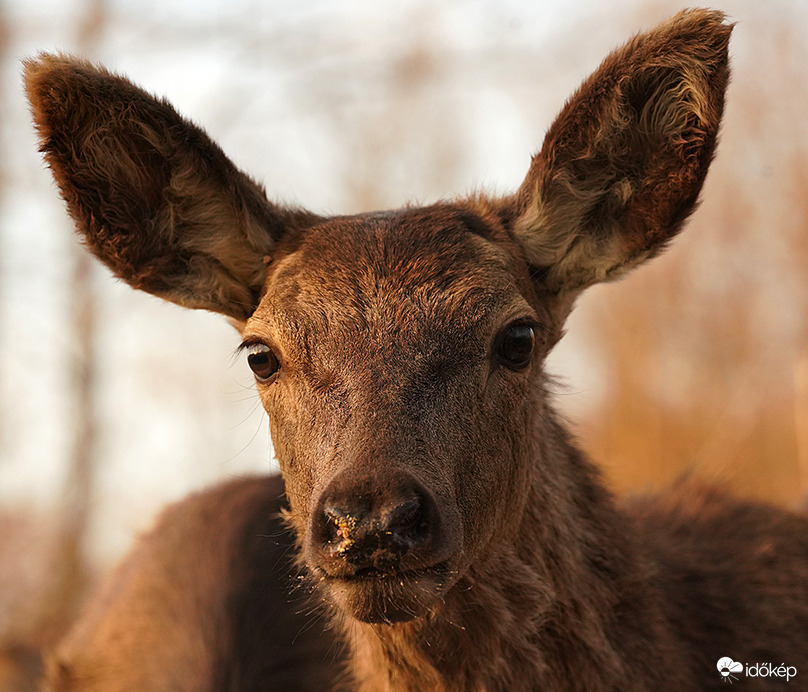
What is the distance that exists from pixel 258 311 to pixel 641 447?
1560cm

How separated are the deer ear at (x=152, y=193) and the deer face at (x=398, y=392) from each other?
15.9 inches

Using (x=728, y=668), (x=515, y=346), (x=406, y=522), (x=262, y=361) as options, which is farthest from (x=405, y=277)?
(x=728, y=668)

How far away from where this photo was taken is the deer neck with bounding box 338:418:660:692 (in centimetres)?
358

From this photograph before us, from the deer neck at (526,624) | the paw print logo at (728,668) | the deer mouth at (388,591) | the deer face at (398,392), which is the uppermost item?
the deer face at (398,392)

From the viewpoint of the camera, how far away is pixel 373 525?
275 cm

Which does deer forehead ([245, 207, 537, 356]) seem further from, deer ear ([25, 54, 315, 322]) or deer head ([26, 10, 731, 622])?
deer ear ([25, 54, 315, 322])

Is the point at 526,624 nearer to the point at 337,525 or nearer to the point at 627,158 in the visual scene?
the point at 337,525

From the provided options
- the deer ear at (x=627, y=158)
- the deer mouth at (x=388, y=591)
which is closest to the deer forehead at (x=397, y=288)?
the deer ear at (x=627, y=158)

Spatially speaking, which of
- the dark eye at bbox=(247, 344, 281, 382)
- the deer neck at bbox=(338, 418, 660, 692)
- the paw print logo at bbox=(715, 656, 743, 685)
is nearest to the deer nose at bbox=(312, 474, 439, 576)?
the deer neck at bbox=(338, 418, 660, 692)

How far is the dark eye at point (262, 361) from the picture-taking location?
3.78 metres

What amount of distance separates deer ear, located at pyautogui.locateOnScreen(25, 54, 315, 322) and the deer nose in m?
1.84

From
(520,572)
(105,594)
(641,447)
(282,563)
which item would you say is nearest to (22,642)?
(105,594)

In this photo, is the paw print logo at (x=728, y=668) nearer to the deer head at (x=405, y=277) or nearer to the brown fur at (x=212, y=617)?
the deer head at (x=405, y=277)

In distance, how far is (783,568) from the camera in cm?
486
